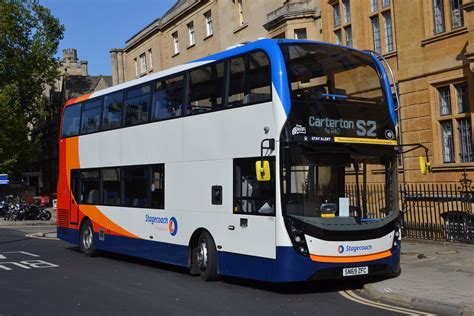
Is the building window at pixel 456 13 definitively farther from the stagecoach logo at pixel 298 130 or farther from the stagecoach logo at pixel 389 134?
the stagecoach logo at pixel 298 130

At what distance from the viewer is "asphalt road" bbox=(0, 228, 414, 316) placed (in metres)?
8.05

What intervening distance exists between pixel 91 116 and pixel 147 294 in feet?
22.9

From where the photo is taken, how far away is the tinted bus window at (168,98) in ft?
37.9

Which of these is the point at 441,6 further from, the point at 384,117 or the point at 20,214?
the point at 20,214

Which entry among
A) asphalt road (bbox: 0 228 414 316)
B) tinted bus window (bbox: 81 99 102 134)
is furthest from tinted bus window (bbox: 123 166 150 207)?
tinted bus window (bbox: 81 99 102 134)

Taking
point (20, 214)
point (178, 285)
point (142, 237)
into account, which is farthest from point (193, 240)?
point (20, 214)

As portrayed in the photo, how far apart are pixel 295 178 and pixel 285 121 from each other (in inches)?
35.7

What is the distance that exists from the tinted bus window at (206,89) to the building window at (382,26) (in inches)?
360

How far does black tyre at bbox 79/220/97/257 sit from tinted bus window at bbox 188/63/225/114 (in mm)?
5652

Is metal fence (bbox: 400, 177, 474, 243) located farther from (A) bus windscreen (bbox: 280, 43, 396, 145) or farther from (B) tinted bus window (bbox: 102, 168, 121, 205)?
(B) tinted bus window (bbox: 102, 168, 121, 205)

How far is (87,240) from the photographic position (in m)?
15.3

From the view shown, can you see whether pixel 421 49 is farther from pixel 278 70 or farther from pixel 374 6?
pixel 278 70

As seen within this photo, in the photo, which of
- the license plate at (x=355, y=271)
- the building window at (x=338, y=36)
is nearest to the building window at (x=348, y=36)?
the building window at (x=338, y=36)

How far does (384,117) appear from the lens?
9898 millimetres
